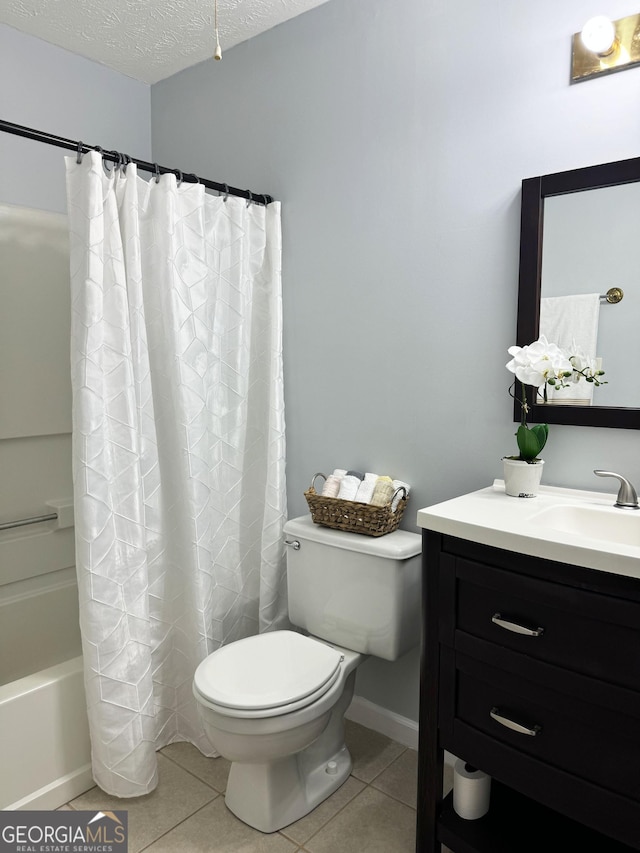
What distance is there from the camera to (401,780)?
197 centimetres

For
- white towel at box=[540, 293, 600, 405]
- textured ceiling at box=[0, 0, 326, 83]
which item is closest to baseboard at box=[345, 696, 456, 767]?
white towel at box=[540, 293, 600, 405]

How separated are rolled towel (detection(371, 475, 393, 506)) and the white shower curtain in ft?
1.48

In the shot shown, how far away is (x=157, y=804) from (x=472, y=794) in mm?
943

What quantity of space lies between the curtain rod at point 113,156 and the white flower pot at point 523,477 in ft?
4.42

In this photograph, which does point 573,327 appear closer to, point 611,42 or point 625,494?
point 625,494

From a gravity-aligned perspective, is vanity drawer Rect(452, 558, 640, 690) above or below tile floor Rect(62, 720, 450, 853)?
above

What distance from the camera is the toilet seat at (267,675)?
1602 millimetres

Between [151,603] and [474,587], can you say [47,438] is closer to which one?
[151,603]

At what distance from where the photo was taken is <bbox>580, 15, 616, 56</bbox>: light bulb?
1.52 metres

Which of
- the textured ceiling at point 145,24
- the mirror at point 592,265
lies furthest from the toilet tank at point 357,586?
the textured ceiling at point 145,24

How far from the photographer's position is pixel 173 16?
7.22 ft

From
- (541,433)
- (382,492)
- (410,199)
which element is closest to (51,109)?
(410,199)

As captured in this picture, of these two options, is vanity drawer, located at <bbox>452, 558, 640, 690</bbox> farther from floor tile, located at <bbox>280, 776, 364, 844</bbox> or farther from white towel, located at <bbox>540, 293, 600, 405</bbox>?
floor tile, located at <bbox>280, 776, 364, 844</bbox>

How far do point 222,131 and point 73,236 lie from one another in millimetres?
1017
